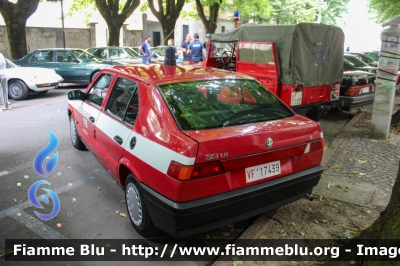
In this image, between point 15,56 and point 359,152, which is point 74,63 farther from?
point 359,152

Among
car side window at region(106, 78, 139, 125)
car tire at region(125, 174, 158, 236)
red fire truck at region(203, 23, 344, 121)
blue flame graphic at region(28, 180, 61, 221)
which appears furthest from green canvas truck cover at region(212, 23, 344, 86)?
blue flame graphic at region(28, 180, 61, 221)

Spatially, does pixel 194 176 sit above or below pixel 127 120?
below

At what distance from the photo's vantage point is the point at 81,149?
593 cm

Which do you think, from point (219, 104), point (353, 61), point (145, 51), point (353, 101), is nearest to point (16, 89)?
point (145, 51)

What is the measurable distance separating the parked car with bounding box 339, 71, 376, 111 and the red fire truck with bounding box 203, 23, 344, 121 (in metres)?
0.46

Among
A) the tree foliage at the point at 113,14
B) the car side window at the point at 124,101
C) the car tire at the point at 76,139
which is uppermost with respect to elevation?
the tree foliage at the point at 113,14

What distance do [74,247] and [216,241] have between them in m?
1.36

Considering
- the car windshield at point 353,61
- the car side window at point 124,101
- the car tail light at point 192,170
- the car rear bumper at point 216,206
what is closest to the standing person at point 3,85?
the car side window at point 124,101

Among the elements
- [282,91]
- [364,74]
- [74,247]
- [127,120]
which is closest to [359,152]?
[282,91]

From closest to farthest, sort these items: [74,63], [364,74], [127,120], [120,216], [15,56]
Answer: [127,120] → [120,216] → [364,74] → [74,63] → [15,56]

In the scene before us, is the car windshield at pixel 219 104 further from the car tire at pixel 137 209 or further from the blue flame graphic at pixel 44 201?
the blue flame graphic at pixel 44 201

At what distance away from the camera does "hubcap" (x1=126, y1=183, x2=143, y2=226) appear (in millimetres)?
3293

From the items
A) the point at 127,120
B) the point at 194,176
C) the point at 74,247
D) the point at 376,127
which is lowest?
the point at 74,247

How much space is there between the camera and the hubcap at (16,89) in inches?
424
